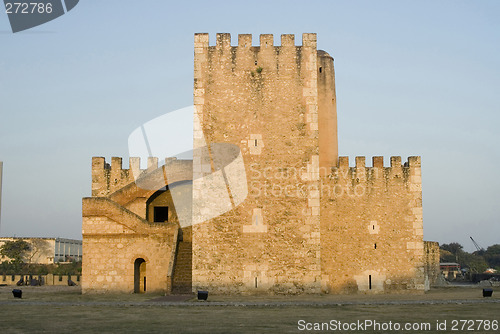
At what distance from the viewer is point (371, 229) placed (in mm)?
26781

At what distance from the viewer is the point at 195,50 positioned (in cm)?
2522

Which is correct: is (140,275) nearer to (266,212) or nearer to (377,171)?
(266,212)

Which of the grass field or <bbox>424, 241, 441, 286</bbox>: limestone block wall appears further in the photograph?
<bbox>424, 241, 441, 286</bbox>: limestone block wall

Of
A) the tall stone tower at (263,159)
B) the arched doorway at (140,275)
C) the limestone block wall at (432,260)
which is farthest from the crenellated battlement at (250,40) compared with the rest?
the limestone block wall at (432,260)

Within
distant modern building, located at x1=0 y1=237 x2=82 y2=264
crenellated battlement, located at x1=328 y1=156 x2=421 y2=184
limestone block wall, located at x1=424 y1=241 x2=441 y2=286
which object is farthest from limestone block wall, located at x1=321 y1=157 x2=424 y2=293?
distant modern building, located at x1=0 y1=237 x2=82 y2=264

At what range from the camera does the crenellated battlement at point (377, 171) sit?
2722cm

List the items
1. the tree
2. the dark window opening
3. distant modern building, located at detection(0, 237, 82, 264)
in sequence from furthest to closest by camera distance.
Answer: distant modern building, located at detection(0, 237, 82, 264) → the tree → the dark window opening

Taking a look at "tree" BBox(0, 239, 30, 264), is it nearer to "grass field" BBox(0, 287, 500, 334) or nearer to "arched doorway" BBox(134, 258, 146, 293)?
"arched doorway" BBox(134, 258, 146, 293)

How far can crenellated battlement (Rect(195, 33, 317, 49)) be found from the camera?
2527 centimetres

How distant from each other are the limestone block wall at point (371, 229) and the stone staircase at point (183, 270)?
544 cm

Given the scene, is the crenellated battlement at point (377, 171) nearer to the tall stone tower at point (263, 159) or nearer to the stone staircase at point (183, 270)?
the tall stone tower at point (263, 159)

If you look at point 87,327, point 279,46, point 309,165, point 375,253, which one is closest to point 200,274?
point 309,165

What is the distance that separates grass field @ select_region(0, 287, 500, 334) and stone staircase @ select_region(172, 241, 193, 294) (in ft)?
13.4

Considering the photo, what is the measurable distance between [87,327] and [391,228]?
16303 millimetres
